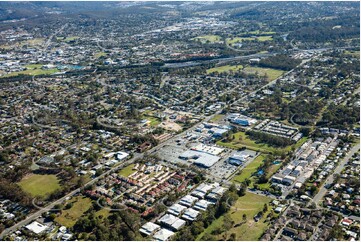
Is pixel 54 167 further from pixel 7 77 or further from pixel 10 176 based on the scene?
pixel 7 77

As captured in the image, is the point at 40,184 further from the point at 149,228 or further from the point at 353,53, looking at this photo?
the point at 353,53

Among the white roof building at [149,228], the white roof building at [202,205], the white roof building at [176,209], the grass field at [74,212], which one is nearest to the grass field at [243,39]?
the white roof building at [202,205]

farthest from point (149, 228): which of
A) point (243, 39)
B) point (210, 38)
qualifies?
point (210, 38)

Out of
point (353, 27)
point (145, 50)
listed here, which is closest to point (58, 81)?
point (145, 50)

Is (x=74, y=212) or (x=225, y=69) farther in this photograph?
(x=225, y=69)

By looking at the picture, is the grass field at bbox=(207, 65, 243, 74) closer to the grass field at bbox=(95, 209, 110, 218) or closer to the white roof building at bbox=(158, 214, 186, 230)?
the grass field at bbox=(95, 209, 110, 218)
